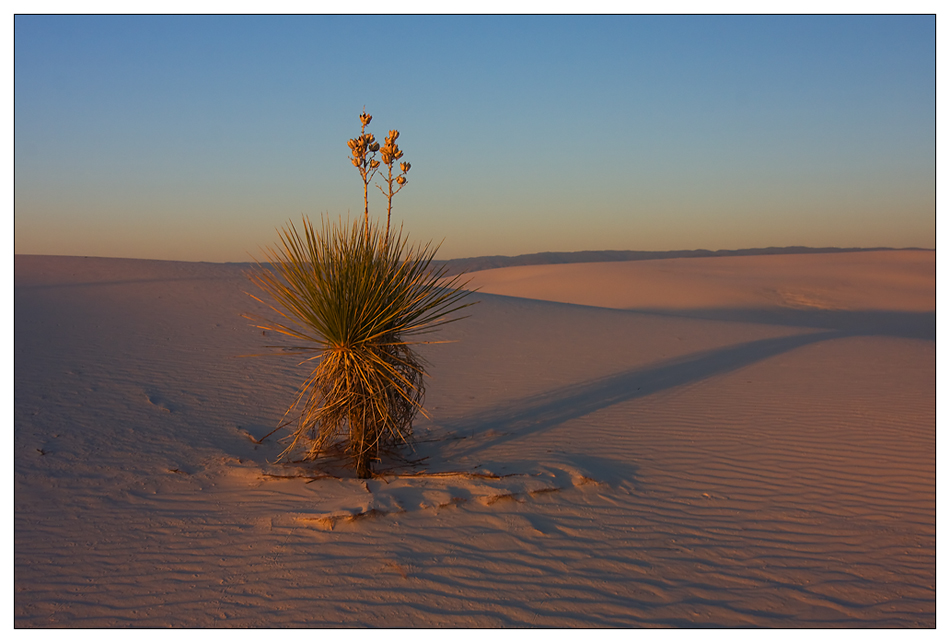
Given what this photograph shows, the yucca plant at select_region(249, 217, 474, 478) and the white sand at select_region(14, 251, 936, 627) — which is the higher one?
the yucca plant at select_region(249, 217, 474, 478)

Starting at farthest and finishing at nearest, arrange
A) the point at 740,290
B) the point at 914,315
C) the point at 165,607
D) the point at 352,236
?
the point at 740,290 < the point at 914,315 < the point at 352,236 < the point at 165,607

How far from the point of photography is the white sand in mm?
3691

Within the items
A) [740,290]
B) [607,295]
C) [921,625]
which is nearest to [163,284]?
[921,625]

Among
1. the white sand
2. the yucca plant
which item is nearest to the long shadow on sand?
the white sand

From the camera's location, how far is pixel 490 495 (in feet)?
16.5

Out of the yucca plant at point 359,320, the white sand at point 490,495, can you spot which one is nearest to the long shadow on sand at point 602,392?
the white sand at point 490,495

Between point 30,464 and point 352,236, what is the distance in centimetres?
350

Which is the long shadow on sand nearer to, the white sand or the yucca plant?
the white sand

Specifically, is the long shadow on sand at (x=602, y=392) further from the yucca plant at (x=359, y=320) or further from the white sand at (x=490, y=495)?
the yucca plant at (x=359, y=320)

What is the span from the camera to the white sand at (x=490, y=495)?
3.69 m

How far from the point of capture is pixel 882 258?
4816cm

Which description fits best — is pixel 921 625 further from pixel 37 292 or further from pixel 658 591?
pixel 37 292

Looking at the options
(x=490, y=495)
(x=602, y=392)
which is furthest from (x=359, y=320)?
(x=602, y=392)

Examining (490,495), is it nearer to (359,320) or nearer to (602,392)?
(359,320)
